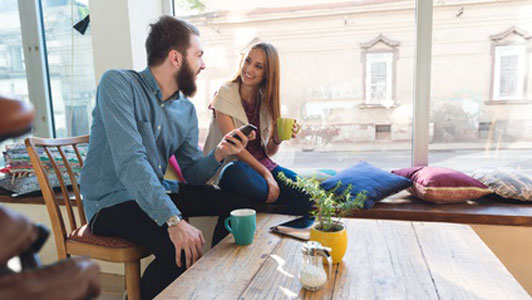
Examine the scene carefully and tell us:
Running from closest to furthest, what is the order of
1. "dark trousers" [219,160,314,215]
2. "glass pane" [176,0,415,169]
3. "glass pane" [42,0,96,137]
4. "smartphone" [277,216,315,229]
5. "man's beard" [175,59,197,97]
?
"smartphone" [277,216,315,229] < "man's beard" [175,59,197,97] < "dark trousers" [219,160,314,215] < "glass pane" [176,0,415,169] < "glass pane" [42,0,96,137]

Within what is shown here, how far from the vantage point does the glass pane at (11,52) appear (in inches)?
115

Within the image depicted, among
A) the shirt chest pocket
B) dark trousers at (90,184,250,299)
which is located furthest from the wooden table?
the shirt chest pocket

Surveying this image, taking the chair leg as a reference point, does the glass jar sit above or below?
above

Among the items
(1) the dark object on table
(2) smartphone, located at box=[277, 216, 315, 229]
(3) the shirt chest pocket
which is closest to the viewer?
(1) the dark object on table

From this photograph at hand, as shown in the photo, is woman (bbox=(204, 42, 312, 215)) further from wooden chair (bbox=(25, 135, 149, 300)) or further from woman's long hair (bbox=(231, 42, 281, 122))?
wooden chair (bbox=(25, 135, 149, 300))

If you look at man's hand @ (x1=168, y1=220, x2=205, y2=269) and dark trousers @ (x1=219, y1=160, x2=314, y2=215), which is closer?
man's hand @ (x1=168, y1=220, x2=205, y2=269)

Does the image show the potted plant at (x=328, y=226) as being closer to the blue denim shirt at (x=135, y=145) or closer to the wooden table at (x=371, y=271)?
the wooden table at (x=371, y=271)

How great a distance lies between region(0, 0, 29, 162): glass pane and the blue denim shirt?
179cm

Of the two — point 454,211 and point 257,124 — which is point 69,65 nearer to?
point 257,124

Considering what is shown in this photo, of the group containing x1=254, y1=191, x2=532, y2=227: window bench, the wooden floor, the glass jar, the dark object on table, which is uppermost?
the dark object on table

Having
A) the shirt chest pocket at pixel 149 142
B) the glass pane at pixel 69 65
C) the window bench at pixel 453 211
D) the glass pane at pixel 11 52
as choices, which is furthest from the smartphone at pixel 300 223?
the glass pane at pixel 11 52

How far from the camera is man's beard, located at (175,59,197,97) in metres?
1.72

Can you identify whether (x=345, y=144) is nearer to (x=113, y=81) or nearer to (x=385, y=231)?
(x=385, y=231)

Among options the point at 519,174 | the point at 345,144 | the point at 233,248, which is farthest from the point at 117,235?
the point at 519,174
